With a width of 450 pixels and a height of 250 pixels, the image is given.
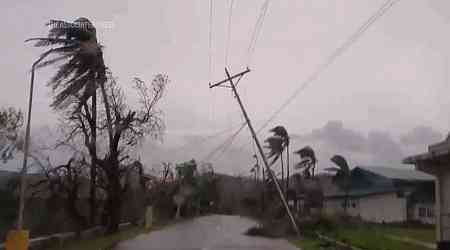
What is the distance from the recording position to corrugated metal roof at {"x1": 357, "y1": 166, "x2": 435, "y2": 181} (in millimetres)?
49750

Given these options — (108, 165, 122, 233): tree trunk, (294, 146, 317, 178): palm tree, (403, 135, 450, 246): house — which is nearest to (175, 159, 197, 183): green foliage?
(294, 146, 317, 178): palm tree

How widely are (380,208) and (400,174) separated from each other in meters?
3.27

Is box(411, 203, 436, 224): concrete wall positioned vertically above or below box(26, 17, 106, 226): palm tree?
below

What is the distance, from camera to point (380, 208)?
51.9 metres

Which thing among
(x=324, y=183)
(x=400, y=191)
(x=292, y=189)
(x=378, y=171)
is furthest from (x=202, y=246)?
(x=324, y=183)

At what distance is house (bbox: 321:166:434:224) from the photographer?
48.6 metres

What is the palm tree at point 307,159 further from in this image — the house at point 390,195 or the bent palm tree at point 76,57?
the bent palm tree at point 76,57

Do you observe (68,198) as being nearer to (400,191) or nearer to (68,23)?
(68,23)

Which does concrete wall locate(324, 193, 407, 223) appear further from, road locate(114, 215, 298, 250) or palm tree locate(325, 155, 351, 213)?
road locate(114, 215, 298, 250)

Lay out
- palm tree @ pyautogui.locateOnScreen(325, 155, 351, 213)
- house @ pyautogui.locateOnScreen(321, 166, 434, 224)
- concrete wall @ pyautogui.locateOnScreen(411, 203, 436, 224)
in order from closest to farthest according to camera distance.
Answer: concrete wall @ pyautogui.locateOnScreen(411, 203, 436, 224) < house @ pyautogui.locateOnScreen(321, 166, 434, 224) < palm tree @ pyautogui.locateOnScreen(325, 155, 351, 213)

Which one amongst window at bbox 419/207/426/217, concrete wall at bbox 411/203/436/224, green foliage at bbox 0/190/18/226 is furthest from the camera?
window at bbox 419/207/426/217

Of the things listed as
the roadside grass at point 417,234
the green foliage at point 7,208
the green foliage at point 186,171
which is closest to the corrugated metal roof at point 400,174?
the roadside grass at point 417,234

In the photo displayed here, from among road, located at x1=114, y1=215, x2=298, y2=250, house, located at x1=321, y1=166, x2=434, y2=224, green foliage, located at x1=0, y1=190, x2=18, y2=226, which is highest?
house, located at x1=321, y1=166, x2=434, y2=224

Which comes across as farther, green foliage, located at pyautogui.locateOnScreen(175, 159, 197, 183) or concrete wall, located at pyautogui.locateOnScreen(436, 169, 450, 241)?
green foliage, located at pyautogui.locateOnScreen(175, 159, 197, 183)
